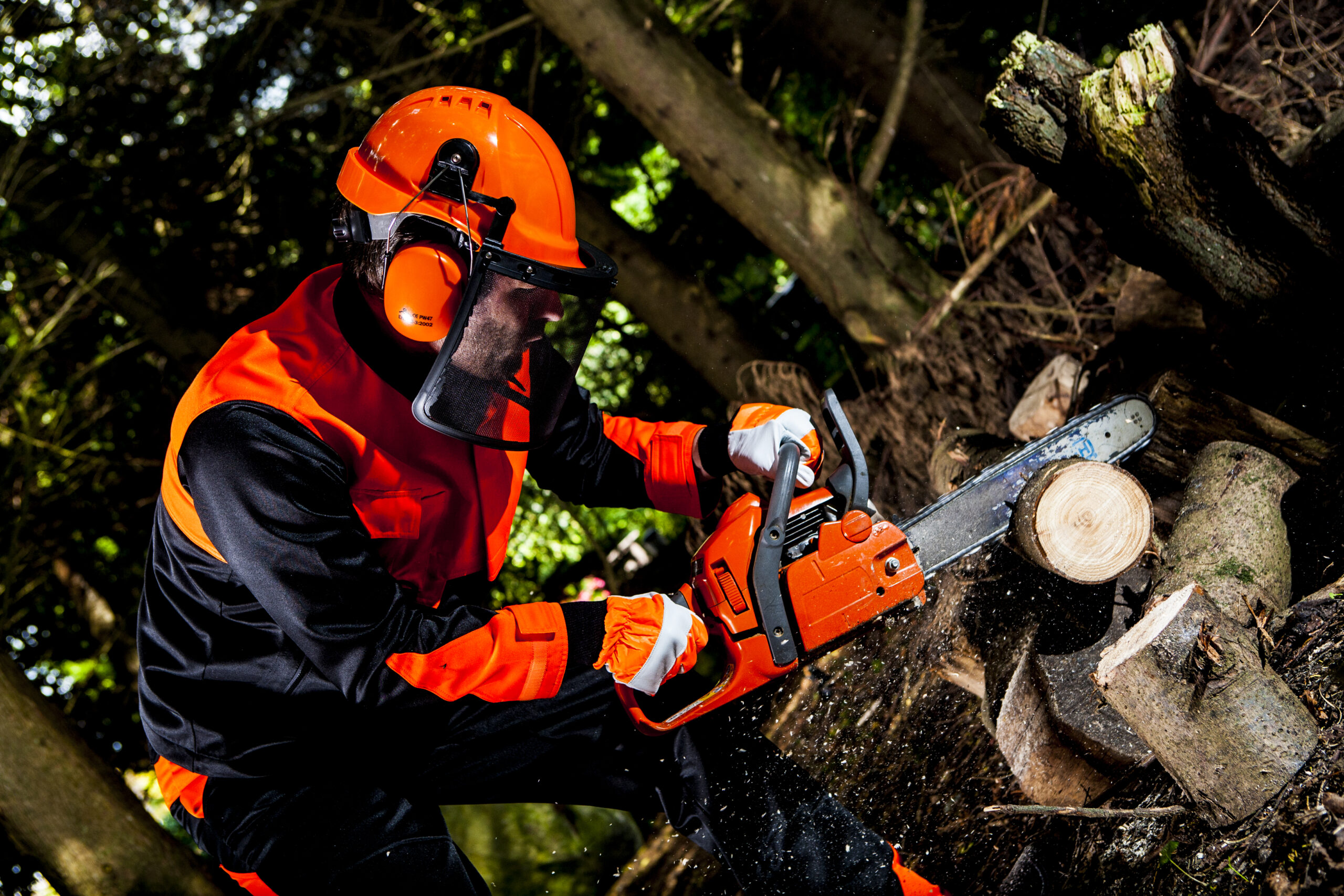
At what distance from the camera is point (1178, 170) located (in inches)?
74.9

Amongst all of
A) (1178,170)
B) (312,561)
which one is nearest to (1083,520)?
(1178,170)

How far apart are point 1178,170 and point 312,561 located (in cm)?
211

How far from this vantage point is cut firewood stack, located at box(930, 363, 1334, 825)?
1.67 metres

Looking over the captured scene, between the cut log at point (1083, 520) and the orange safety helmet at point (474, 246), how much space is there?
1.12m

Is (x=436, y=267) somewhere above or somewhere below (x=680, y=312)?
above

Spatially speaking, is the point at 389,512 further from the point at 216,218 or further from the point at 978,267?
the point at 216,218

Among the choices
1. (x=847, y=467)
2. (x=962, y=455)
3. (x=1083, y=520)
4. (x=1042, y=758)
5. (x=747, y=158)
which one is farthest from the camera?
(x=747, y=158)

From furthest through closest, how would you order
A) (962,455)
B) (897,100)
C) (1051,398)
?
(897,100), (1051,398), (962,455)

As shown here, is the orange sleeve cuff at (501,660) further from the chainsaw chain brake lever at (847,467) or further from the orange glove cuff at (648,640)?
the chainsaw chain brake lever at (847,467)

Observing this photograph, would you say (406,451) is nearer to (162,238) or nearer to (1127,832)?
(1127,832)

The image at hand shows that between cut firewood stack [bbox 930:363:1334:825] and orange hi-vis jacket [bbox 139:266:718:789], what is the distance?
119cm

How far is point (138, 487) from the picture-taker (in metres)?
5.93

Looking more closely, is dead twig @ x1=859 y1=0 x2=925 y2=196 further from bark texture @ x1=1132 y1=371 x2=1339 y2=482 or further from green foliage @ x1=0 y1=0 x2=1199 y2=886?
bark texture @ x1=1132 y1=371 x2=1339 y2=482

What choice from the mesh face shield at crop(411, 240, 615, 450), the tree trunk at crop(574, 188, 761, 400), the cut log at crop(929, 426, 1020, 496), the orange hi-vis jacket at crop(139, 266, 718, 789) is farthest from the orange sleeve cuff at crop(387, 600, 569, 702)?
the tree trunk at crop(574, 188, 761, 400)
